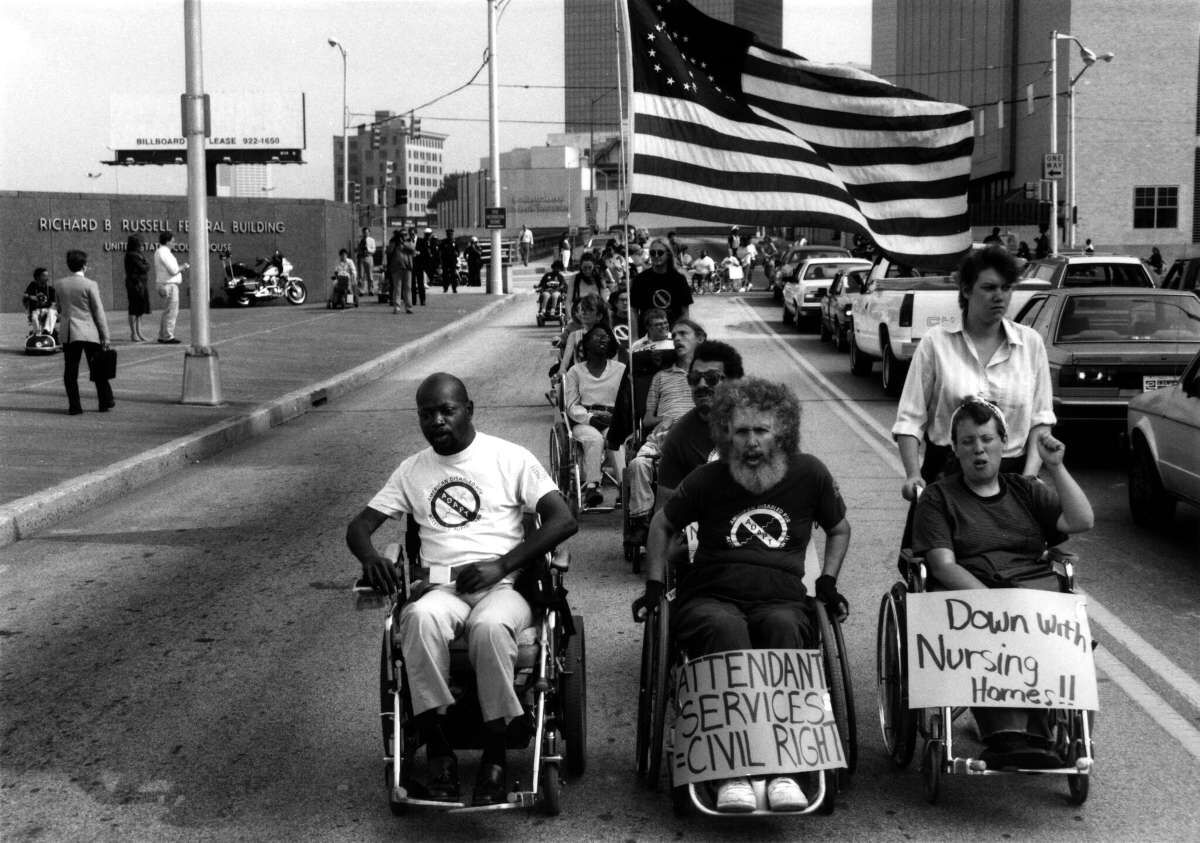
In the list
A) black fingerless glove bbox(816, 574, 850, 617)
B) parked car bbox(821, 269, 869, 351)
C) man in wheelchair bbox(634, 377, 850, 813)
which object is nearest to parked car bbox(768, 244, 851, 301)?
parked car bbox(821, 269, 869, 351)

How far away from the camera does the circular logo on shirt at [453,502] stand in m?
5.77

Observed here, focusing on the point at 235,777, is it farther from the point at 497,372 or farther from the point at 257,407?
the point at 497,372

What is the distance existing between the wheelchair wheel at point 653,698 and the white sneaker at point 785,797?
52 centimetres

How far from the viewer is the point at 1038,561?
5652 mm

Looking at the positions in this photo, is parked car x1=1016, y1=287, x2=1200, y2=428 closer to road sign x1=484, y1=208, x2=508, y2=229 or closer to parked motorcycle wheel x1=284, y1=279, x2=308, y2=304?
parked motorcycle wheel x1=284, y1=279, x2=308, y2=304

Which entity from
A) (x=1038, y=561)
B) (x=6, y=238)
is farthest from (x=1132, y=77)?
(x=1038, y=561)

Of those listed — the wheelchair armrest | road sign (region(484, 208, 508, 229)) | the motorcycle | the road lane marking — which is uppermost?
road sign (region(484, 208, 508, 229))

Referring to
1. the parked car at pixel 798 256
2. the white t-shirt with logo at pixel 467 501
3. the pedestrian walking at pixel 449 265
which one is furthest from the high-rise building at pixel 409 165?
the white t-shirt with logo at pixel 467 501

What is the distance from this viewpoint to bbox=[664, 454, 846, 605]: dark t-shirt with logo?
559 cm

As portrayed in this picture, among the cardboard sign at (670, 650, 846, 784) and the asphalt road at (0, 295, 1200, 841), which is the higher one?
the cardboard sign at (670, 650, 846, 784)

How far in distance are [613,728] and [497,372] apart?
686 inches

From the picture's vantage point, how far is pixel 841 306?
2625 centimetres

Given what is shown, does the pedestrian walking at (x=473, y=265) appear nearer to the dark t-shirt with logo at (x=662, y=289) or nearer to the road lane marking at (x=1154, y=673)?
the dark t-shirt with logo at (x=662, y=289)

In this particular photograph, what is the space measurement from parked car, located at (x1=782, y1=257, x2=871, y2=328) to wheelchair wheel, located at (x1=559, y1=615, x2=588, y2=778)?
2492 centimetres
